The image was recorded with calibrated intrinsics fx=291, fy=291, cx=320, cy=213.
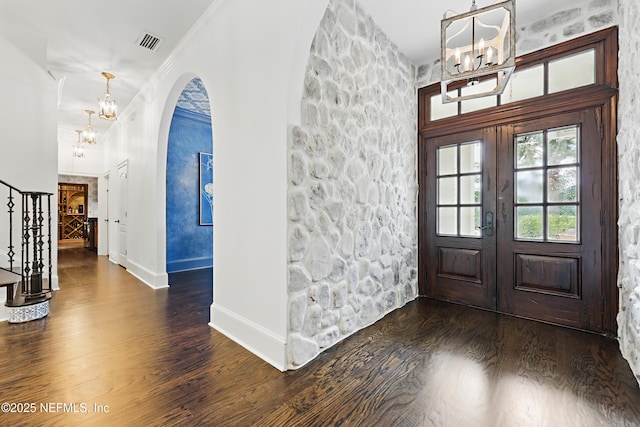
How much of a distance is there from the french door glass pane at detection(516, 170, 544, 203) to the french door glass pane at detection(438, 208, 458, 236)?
2.21ft

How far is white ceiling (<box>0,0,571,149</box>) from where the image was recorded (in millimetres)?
2746

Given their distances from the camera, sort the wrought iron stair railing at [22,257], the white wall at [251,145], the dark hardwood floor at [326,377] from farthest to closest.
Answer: the wrought iron stair railing at [22,257]
the white wall at [251,145]
the dark hardwood floor at [326,377]

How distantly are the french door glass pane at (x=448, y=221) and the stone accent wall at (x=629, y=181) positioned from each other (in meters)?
1.39

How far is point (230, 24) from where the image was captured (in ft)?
8.57

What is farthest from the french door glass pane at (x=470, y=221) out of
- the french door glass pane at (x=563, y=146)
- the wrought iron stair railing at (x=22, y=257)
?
the wrought iron stair railing at (x=22, y=257)

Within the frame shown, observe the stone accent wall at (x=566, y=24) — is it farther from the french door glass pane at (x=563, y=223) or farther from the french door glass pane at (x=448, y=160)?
the french door glass pane at (x=563, y=223)

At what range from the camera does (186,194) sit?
209 inches

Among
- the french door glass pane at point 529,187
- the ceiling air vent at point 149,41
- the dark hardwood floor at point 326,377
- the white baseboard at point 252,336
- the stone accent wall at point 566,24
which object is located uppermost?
the ceiling air vent at point 149,41

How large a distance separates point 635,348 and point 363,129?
2541 mm

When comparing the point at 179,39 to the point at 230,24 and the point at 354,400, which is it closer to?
the point at 230,24

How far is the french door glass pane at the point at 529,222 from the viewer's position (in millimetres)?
2925

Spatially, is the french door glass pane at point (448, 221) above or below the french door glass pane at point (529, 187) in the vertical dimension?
below

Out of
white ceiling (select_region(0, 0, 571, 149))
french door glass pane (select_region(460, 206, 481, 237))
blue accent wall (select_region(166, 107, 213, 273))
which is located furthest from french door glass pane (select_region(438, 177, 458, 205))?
blue accent wall (select_region(166, 107, 213, 273))

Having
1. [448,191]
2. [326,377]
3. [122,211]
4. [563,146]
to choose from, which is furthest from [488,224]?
[122,211]
